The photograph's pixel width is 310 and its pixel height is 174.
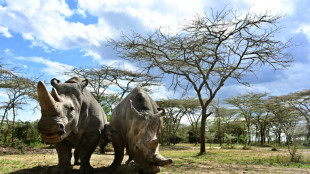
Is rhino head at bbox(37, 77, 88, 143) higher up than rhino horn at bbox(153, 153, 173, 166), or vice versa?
rhino head at bbox(37, 77, 88, 143)

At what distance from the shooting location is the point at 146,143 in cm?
456

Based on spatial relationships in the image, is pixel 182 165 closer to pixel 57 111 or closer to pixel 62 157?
pixel 62 157

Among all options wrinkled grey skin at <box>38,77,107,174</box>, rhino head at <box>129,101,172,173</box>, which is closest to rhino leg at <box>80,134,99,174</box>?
wrinkled grey skin at <box>38,77,107,174</box>

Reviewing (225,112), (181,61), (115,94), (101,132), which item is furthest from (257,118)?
(101,132)

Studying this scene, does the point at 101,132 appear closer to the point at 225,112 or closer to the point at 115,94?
the point at 115,94

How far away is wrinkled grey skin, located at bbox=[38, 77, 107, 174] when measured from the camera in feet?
12.8

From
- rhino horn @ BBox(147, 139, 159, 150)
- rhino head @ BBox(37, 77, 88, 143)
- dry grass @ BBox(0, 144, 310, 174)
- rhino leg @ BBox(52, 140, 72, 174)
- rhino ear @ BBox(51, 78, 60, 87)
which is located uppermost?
rhino ear @ BBox(51, 78, 60, 87)

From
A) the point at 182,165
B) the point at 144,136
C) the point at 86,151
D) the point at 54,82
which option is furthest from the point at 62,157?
the point at 182,165

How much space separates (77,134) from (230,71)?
42.0 ft

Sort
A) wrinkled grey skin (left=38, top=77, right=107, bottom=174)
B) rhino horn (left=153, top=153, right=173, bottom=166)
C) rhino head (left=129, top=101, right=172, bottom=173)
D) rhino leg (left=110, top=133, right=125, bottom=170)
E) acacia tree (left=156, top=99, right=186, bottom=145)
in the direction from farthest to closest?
acacia tree (left=156, top=99, right=186, bottom=145), rhino leg (left=110, top=133, right=125, bottom=170), rhino head (left=129, top=101, right=172, bottom=173), rhino horn (left=153, top=153, right=173, bottom=166), wrinkled grey skin (left=38, top=77, right=107, bottom=174)

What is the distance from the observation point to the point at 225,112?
40062 mm

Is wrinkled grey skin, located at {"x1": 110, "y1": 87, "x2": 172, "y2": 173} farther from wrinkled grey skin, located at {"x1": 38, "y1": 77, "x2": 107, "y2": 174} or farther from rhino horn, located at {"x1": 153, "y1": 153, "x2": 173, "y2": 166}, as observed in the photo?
wrinkled grey skin, located at {"x1": 38, "y1": 77, "x2": 107, "y2": 174}

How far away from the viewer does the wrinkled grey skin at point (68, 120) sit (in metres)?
3.91

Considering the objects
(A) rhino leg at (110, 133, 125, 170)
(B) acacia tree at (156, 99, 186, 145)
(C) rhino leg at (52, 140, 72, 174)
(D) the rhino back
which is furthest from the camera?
(B) acacia tree at (156, 99, 186, 145)
